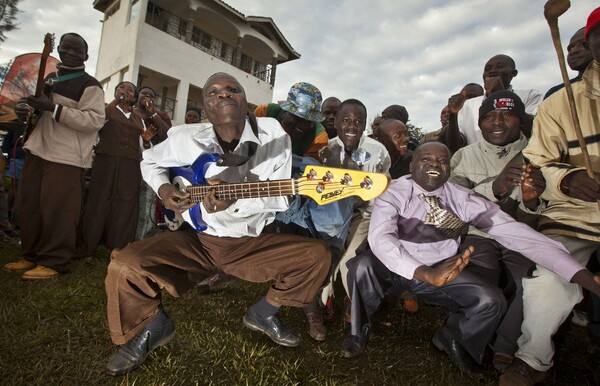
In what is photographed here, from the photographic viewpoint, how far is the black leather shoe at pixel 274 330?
254 cm

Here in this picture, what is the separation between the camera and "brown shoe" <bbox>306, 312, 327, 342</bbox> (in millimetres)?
2777

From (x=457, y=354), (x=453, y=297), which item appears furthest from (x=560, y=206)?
(x=457, y=354)

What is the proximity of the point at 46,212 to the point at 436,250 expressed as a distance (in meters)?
4.00

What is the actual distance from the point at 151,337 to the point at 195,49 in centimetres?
1550

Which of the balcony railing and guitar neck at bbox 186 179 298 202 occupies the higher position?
the balcony railing

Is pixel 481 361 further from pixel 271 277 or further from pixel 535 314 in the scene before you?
pixel 271 277

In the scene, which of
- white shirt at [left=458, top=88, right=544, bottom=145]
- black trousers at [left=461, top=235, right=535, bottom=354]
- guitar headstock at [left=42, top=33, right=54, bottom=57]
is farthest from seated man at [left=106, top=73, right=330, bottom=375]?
white shirt at [left=458, top=88, right=544, bottom=145]

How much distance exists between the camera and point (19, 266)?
367cm

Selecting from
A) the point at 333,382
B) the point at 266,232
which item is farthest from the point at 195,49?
→ the point at 333,382

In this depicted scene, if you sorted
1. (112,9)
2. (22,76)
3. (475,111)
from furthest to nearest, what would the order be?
(112,9)
(475,111)
(22,76)

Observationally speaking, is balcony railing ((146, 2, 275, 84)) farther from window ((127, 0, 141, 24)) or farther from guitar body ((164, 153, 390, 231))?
guitar body ((164, 153, 390, 231))

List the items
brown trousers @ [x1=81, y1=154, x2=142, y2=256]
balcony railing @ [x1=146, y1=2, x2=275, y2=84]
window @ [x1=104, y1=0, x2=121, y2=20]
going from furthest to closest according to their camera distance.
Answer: window @ [x1=104, y1=0, x2=121, y2=20] < balcony railing @ [x1=146, y1=2, x2=275, y2=84] < brown trousers @ [x1=81, y1=154, x2=142, y2=256]

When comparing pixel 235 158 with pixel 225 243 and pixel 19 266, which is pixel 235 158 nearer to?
pixel 225 243

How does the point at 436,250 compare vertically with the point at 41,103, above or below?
below
